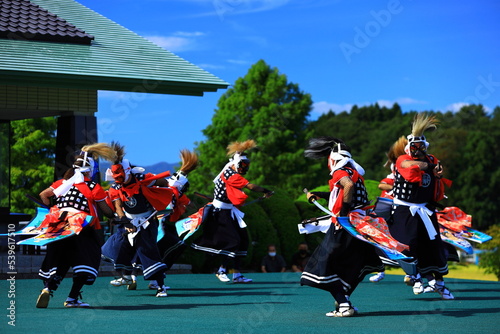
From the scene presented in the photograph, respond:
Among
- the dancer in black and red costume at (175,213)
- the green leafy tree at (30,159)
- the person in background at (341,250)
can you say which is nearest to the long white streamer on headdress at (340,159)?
the person in background at (341,250)

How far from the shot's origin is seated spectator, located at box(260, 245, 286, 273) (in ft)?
63.7

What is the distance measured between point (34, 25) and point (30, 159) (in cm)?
1495

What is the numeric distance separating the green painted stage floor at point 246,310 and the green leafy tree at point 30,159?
55.2 ft

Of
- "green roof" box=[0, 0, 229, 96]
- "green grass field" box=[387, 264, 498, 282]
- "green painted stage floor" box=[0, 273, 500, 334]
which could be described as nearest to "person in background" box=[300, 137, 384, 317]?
"green painted stage floor" box=[0, 273, 500, 334]

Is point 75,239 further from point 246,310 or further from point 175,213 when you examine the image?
point 175,213

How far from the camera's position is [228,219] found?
50.6ft

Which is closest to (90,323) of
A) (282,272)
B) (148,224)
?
(148,224)

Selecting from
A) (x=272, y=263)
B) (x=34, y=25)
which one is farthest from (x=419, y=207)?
(x=34, y=25)

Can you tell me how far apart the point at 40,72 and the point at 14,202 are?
644 inches

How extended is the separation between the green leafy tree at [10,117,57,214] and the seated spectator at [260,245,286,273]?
45.6ft

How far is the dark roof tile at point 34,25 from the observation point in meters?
17.7

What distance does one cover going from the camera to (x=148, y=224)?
12.4 meters

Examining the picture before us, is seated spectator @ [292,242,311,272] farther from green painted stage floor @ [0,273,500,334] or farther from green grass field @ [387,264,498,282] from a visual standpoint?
green grass field @ [387,264,498,282]

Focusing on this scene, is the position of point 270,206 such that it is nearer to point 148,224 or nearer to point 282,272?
point 282,272
